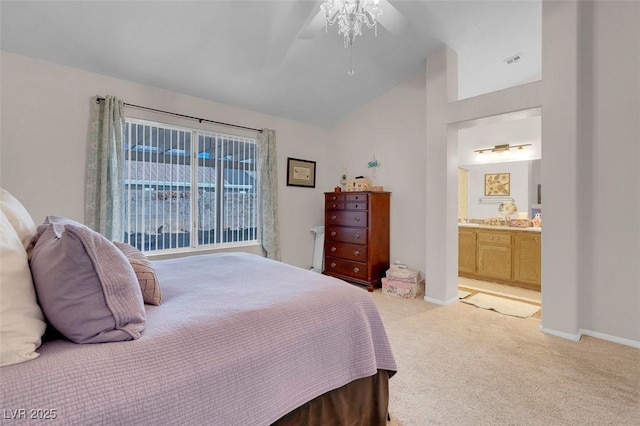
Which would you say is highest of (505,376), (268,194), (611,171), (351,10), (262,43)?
(262,43)

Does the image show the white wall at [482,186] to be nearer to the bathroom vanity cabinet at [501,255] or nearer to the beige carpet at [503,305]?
the bathroom vanity cabinet at [501,255]

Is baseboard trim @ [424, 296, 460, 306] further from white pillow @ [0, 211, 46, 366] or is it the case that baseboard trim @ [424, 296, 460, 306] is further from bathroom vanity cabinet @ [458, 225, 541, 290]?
white pillow @ [0, 211, 46, 366]

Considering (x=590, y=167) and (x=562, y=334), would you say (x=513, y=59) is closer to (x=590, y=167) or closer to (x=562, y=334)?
(x=590, y=167)

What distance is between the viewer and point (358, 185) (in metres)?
4.20

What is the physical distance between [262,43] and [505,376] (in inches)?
135

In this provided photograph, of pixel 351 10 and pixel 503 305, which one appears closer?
pixel 351 10

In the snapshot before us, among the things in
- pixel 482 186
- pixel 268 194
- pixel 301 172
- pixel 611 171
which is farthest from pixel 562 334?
pixel 301 172

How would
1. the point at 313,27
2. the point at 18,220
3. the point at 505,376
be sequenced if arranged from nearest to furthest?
the point at 18,220
the point at 505,376
the point at 313,27

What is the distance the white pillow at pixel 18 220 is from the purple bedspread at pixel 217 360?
50 cm

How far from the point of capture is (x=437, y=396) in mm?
1763

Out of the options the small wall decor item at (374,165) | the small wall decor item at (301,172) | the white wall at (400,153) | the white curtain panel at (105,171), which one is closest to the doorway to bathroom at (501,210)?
the white wall at (400,153)

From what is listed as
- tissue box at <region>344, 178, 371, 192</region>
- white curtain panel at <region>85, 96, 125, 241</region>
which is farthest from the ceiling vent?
white curtain panel at <region>85, 96, 125, 241</region>

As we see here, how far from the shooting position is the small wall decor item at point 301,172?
4379 mm

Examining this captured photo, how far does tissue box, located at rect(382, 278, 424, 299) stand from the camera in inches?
142
